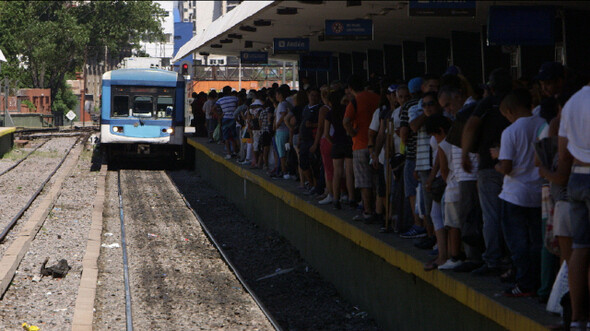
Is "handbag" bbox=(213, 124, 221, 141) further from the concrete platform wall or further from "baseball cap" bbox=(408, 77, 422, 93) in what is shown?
"baseball cap" bbox=(408, 77, 422, 93)

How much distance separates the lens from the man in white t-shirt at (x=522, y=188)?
6.16 m

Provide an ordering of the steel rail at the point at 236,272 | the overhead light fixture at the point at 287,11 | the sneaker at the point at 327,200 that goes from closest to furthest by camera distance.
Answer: the steel rail at the point at 236,272
the sneaker at the point at 327,200
the overhead light fixture at the point at 287,11

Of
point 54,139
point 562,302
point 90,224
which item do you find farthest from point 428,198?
point 54,139

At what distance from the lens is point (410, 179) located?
28.2ft

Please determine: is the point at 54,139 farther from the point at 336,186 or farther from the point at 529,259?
the point at 529,259

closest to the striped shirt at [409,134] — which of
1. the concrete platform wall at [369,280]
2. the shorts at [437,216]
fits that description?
the shorts at [437,216]

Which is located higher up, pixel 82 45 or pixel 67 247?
pixel 82 45

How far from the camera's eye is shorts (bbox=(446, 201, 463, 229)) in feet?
23.2

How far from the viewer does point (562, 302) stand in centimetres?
538

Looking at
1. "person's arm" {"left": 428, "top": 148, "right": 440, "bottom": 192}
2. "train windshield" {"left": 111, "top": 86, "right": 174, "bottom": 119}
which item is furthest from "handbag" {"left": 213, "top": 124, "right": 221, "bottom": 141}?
"person's arm" {"left": 428, "top": 148, "right": 440, "bottom": 192}

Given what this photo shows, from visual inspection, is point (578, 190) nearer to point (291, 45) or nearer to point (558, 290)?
point (558, 290)

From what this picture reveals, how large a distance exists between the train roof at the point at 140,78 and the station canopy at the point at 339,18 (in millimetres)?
2137

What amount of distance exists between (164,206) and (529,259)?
552 inches

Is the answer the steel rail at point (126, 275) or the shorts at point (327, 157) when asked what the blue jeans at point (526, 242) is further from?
the shorts at point (327, 157)
